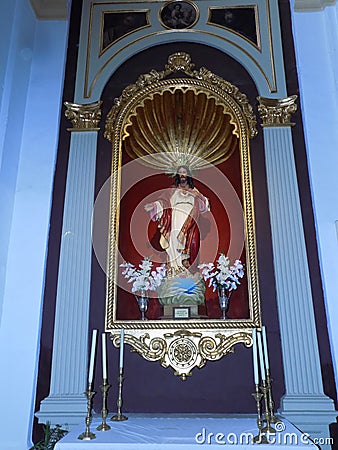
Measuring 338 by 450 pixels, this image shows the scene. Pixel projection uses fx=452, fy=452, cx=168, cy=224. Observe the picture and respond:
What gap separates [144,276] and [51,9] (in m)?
2.94

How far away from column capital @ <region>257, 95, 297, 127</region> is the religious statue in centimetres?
88

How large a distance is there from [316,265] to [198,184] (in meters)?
1.44

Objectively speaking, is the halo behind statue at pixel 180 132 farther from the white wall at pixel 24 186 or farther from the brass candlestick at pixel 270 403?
the brass candlestick at pixel 270 403

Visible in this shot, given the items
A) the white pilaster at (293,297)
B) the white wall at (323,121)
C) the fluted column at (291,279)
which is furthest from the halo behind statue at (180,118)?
the white wall at (323,121)

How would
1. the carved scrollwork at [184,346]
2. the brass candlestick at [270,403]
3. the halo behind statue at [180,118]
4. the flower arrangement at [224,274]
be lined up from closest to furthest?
the brass candlestick at [270,403], the carved scrollwork at [184,346], the flower arrangement at [224,274], the halo behind statue at [180,118]

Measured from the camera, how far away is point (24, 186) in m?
3.98

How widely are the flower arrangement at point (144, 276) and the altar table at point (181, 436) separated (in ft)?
3.48

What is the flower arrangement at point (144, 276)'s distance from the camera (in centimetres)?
373

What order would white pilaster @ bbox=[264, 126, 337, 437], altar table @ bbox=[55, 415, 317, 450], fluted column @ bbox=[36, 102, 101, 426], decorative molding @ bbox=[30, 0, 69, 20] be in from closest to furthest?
1. altar table @ bbox=[55, 415, 317, 450]
2. white pilaster @ bbox=[264, 126, 337, 437]
3. fluted column @ bbox=[36, 102, 101, 426]
4. decorative molding @ bbox=[30, 0, 69, 20]

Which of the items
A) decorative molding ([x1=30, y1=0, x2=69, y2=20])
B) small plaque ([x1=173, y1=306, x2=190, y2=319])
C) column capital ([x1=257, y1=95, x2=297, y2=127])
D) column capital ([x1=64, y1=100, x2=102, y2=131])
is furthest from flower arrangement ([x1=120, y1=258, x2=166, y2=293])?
decorative molding ([x1=30, y1=0, x2=69, y2=20])

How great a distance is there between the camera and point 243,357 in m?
3.47

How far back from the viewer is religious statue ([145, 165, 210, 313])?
148 inches

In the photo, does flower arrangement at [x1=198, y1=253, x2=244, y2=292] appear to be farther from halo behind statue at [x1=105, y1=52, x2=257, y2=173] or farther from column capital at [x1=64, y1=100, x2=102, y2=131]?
column capital at [x1=64, y1=100, x2=102, y2=131]

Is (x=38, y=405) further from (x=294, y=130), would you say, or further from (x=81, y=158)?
(x=294, y=130)
